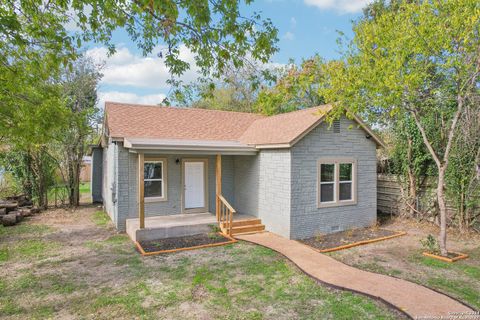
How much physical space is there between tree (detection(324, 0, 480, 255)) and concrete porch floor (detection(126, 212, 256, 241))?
5.62 metres

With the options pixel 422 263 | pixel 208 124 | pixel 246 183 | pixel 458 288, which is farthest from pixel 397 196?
pixel 208 124

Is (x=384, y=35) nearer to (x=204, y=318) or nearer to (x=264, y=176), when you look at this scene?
(x=264, y=176)

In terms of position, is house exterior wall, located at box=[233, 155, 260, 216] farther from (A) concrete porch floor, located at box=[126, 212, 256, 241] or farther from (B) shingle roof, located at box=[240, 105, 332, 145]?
(B) shingle roof, located at box=[240, 105, 332, 145]

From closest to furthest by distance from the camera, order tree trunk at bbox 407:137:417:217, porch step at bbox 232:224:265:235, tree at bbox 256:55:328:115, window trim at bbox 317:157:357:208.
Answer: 1. window trim at bbox 317:157:357:208
2. porch step at bbox 232:224:265:235
3. tree trunk at bbox 407:137:417:217
4. tree at bbox 256:55:328:115

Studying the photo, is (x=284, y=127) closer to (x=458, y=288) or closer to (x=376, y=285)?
(x=376, y=285)

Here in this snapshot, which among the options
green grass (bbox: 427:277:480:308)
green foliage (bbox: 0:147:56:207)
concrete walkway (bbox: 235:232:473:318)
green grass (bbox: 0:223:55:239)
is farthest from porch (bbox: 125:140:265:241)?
green foliage (bbox: 0:147:56:207)

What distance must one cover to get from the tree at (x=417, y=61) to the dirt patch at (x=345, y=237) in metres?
2.22

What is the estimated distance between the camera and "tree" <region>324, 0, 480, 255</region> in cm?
669

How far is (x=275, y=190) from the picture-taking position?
976cm

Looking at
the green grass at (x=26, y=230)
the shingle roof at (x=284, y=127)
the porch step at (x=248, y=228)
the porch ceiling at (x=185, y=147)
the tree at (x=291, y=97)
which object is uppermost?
the tree at (x=291, y=97)

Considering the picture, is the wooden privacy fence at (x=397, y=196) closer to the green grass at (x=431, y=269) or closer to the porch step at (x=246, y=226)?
the green grass at (x=431, y=269)

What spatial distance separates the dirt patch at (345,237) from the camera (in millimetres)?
8656

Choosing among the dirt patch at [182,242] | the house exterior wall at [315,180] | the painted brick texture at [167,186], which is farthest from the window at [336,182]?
the painted brick texture at [167,186]

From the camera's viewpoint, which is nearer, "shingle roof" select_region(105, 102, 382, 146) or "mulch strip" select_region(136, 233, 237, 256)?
"mulch strip" select_region(136, 233, 237, 256)
